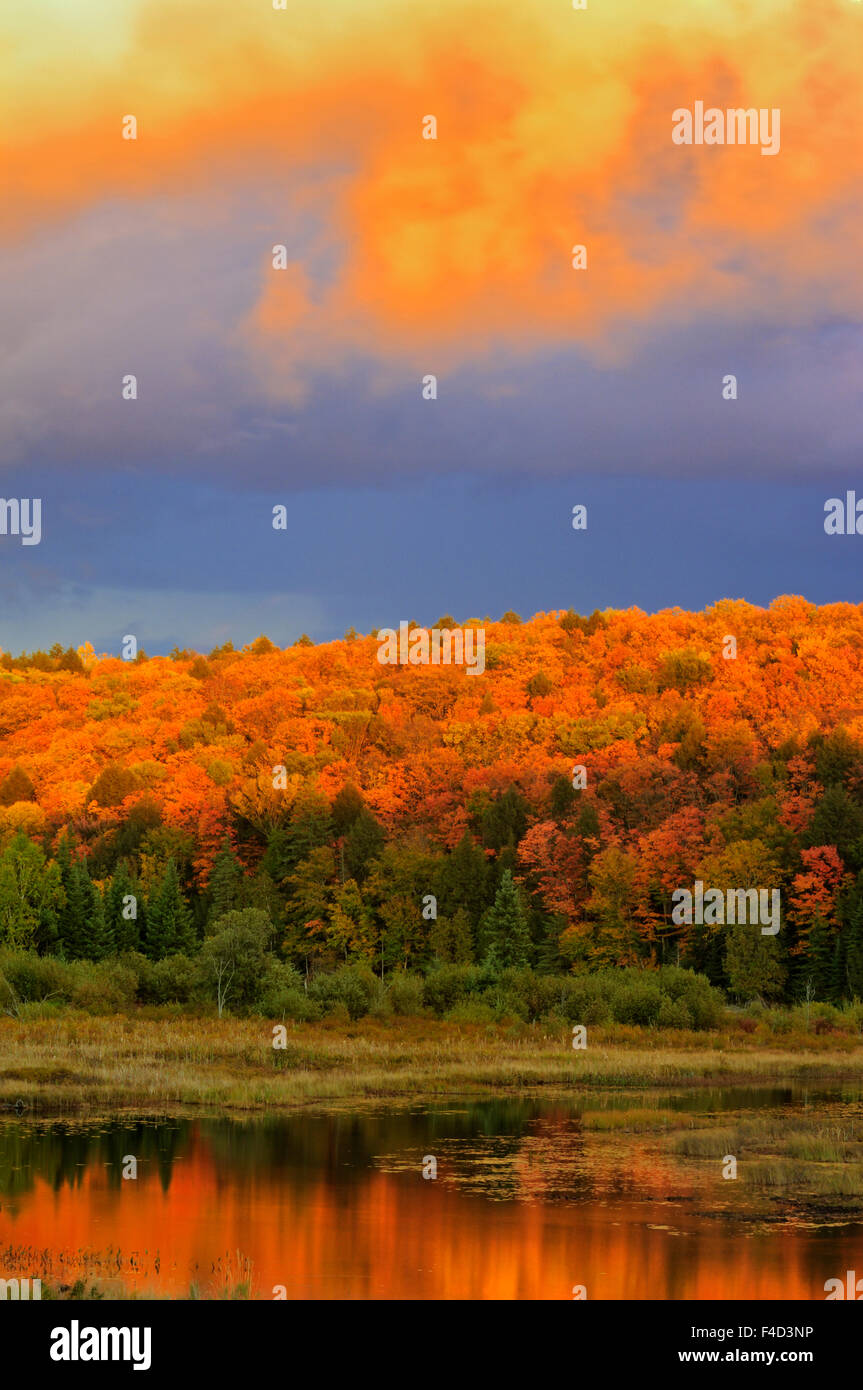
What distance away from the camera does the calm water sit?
24.5 m

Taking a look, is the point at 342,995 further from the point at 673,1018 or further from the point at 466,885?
the point at 466,885

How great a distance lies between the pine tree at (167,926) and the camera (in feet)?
308

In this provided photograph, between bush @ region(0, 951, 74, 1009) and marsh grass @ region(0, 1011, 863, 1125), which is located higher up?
bush @ region(0, 951, 74, 1009)

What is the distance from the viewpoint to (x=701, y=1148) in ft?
123

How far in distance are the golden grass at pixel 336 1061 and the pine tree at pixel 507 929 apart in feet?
58.9

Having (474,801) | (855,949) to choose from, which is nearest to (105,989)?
(855,949)

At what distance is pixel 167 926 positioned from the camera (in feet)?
309

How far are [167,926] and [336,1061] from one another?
4246 cm

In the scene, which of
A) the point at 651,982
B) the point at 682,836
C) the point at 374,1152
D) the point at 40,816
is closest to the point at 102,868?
the point at 40,816

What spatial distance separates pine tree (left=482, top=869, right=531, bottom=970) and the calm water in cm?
4118

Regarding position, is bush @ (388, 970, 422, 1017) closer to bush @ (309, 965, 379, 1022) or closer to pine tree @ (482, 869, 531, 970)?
bush @ (309, 965, 379, 1022)

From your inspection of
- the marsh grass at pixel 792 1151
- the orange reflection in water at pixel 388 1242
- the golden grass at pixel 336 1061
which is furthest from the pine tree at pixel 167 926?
the orange reflection in water at pixel 388 1242

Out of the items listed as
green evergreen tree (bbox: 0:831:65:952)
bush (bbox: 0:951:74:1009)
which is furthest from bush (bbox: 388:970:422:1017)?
green evergreen tree (bbox: 0:831:65:952)
